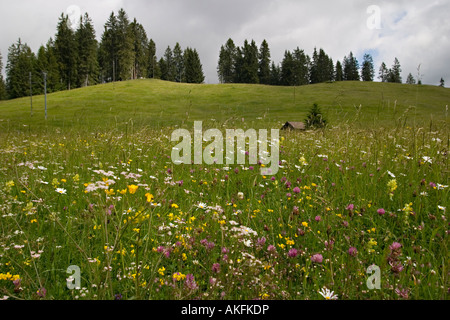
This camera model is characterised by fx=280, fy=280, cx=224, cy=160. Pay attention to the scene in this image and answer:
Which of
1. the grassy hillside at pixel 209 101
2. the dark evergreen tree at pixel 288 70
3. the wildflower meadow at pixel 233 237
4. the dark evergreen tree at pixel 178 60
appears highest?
the dark evergreen tree at pixel 178 60

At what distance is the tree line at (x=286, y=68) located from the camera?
78.4 m

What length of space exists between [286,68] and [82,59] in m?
52.3

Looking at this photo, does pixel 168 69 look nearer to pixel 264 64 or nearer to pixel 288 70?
pixel 264 64

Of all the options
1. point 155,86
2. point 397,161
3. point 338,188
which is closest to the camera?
point 338,188

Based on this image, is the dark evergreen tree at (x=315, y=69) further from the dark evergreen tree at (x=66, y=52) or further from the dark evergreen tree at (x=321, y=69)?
the dark evergreen tree at (x=66, y=52)

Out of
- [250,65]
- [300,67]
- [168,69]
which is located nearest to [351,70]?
[300,67]

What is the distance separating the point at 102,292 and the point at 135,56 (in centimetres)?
8342

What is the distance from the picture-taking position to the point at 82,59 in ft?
218

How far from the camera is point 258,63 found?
8500 centimetres

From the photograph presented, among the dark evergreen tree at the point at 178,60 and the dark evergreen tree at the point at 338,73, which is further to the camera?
the dark evergreen tree at the point at 178,60

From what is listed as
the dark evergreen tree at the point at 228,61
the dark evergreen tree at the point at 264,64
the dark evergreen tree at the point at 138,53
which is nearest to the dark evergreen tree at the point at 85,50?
the dark evergreen tree at the point at 138,53

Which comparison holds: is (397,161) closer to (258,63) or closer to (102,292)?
(102,292)

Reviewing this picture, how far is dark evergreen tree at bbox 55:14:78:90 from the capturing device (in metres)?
65.2
